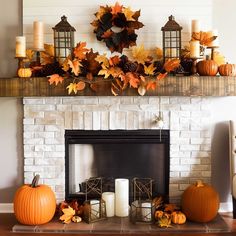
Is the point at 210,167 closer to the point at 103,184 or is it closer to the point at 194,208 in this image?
the point at 194,208

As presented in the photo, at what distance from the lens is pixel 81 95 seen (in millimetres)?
3354

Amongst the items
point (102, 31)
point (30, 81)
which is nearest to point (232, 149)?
point (102, 31)

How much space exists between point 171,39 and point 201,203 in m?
1.29

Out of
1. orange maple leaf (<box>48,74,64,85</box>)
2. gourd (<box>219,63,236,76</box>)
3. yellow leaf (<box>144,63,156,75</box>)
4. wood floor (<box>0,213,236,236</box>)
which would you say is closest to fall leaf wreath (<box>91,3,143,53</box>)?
yellow leaf (<box>144,63,156,75</box>)

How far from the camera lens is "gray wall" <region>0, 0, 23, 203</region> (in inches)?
140

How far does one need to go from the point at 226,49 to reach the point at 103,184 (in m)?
1.54

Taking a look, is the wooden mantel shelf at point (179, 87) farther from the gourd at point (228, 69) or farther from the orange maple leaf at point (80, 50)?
the orange maple leaf at point (80, 50)

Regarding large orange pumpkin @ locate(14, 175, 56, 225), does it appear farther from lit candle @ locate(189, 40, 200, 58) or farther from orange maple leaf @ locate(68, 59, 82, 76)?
lit candle @ locate(189, 40, 200, 58)

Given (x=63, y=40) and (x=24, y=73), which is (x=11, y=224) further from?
(x=63, y=40)

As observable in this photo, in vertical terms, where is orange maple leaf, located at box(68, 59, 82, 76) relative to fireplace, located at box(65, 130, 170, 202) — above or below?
above

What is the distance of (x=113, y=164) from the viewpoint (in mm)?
3770

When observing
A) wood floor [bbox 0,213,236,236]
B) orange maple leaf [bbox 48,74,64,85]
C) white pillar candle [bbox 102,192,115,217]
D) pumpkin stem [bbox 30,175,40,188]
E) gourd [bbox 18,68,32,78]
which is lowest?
wood floor [bbox 0,213,236,236]

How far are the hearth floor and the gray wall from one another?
49 centimetres

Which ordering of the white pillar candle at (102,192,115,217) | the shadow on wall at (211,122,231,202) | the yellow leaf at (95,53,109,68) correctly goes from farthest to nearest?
the shadow on wall at (211,122,231,202), the white pillar candle at (102,192,115,217), the yellow leaf at (95,53,109,68)
